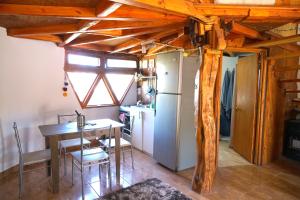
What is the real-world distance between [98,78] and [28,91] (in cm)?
154

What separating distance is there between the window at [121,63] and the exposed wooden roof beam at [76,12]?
266 cm

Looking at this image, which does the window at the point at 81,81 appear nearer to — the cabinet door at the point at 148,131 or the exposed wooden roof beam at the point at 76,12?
the cabinet door at the point at 148,131

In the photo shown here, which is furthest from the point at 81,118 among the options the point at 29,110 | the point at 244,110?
the point at 244,110

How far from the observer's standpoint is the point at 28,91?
3459 millimetres

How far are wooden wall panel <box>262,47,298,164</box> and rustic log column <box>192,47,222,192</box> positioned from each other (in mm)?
1524

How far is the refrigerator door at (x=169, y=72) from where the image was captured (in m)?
3.22

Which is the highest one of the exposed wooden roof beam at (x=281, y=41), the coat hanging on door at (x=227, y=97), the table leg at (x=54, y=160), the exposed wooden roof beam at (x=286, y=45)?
the exposed wooden roof beam at (x=286, y=45)

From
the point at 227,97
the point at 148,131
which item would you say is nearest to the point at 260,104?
the point at 227,97

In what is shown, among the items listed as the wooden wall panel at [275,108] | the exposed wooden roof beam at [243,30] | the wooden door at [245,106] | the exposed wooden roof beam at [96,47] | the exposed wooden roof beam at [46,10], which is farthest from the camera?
the exposed wooden roof beam at [96,47]

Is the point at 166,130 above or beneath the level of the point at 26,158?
above

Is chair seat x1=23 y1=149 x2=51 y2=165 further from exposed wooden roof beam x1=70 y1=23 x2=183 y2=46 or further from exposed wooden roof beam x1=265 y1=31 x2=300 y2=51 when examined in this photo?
exposed wooden roof beam x1=265 y1=31 x2=300 y2=51

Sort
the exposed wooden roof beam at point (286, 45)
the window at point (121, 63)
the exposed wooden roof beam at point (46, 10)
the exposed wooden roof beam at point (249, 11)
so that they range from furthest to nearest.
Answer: the window at point (121, 63) < the exposed wooden roof beam at point (286, 45) < the exposed wooden roof beam at point (249, 11) < the exposed wooden roof beam at point (46, 10)

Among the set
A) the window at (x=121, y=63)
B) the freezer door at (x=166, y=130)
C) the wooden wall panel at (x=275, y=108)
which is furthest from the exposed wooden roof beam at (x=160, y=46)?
the wooden wall panel at (x=275, y=108)

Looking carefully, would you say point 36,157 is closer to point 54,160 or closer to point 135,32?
point 54,160
